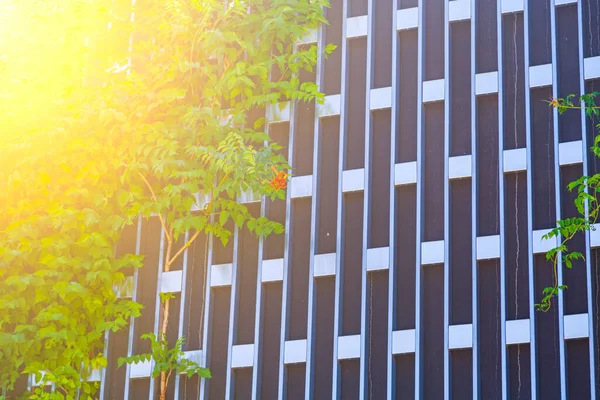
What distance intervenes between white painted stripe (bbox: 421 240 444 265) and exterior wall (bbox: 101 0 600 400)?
1 centimetres

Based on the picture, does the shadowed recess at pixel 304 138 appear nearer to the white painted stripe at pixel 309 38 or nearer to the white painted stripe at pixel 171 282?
the white painted stripe at pixel 309 38

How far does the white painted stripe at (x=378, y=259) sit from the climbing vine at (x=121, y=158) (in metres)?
0.85

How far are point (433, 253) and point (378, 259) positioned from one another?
48cm

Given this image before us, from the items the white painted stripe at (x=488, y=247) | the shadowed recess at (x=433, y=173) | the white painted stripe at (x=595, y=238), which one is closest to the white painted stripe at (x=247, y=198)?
the shadowed recess at (x=433, y=173)

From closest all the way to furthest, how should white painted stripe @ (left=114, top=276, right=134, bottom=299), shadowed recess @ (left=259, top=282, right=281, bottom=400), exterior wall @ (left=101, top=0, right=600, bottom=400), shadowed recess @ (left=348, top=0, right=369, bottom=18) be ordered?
1. exterior wall @ (left=101, top=0, right=600, bottom=400)
2. shadowed recess @ (left=259, top=282, right=281, bottom=400)
3. white painted stripe @ (left=114, top=276, right=134, bottom=299)
4. shadowed recess @ (left=348, top=0, right=369, bottom=18)

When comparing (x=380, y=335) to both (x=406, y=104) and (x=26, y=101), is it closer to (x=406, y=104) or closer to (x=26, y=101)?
(x=406, y=104)

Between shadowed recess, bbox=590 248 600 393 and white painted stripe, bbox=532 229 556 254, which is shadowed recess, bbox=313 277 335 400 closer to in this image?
white painted stripe, bbox=532 229 556 254

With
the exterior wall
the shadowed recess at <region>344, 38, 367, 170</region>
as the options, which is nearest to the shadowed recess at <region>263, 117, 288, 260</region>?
the exterior wall

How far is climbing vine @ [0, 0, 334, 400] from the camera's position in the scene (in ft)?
37.5

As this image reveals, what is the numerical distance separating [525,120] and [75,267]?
13.6 feet

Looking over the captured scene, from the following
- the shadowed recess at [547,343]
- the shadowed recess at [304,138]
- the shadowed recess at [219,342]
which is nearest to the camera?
the shadowed recess at [547,343]

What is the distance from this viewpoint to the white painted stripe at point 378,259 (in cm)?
1104

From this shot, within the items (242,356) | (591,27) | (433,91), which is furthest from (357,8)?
(242,356)

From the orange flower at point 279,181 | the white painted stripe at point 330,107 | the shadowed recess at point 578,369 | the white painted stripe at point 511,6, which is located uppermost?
the white painted stripe at point 511,6
